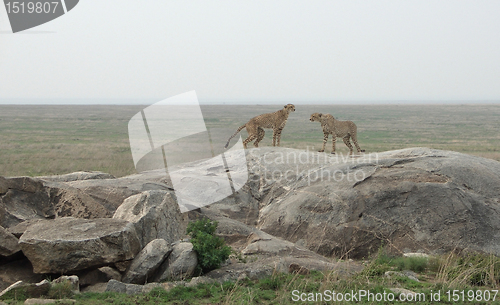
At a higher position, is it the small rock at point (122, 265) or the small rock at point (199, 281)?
the small rock at point (199, 281)

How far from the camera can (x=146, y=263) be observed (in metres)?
8.96

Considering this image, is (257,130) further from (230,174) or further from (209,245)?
(209,245)

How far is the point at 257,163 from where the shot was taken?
15453 mm

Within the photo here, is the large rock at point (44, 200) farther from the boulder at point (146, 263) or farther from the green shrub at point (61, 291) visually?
the green shrub at point (61, 291)

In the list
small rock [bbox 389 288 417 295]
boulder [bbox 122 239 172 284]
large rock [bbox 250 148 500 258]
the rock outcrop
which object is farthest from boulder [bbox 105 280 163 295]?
large rock [bbox 250 148 500 258]

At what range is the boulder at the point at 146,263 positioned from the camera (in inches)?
350

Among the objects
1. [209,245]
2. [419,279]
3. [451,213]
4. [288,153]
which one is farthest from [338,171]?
[209,245]

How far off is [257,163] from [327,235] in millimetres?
3988

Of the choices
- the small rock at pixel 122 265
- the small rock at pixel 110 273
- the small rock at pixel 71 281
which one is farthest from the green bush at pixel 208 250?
the small rock at pixel 71 281

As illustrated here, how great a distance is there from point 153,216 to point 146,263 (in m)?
1.48

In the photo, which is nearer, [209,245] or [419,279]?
[209,245]

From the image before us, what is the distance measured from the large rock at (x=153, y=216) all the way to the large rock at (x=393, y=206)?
3307mm

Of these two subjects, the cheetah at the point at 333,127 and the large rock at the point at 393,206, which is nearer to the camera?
the large rock at the point at 393,206

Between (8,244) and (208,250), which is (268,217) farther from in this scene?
(8,244)
